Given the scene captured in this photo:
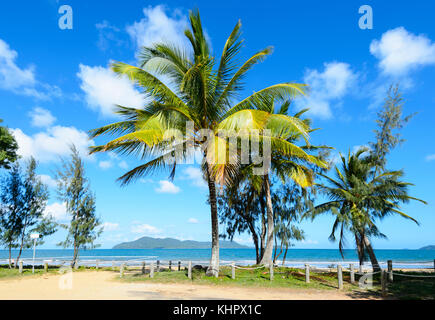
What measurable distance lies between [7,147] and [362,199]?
2150cm

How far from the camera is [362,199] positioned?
16.9 metres

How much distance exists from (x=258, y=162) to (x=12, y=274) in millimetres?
13926

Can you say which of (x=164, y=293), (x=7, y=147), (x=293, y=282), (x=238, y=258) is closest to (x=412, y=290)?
(x=293, y=282)

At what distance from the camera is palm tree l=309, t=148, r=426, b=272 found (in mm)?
16547

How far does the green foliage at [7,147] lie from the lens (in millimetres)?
19266

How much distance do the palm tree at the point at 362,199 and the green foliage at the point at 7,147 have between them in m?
18.7

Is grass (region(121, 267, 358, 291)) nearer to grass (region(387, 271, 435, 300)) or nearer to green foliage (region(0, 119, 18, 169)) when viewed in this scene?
grass (region(387, 271, 435, 300))

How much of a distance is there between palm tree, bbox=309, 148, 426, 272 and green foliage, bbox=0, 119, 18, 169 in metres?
18.7

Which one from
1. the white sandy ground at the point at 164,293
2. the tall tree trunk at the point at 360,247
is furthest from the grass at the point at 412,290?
the tall tree trunk at the point at 360,247

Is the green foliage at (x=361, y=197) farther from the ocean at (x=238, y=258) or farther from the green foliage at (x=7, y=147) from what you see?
the green foliage at (x=7, y=147)

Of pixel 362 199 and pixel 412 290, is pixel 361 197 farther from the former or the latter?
pixel 412 290
